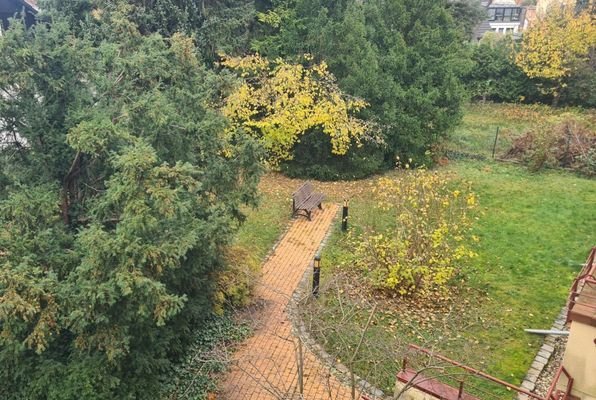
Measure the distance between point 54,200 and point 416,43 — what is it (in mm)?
16673

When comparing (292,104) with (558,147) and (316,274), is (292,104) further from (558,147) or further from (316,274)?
(558,147)

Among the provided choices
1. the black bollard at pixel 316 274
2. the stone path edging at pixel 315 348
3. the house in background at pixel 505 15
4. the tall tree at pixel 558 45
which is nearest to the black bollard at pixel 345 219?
the stone path edging at pixel 315 348

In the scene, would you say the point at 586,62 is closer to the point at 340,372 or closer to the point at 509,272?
the point at 509,272

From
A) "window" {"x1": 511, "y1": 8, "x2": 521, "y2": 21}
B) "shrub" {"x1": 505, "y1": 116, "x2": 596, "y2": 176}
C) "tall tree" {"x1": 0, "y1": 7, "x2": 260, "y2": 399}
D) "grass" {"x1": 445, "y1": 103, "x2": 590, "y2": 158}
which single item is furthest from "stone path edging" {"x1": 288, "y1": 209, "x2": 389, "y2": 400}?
"window" {"x1": 511, "y1": 8, "x2": 521, "y2": 21}

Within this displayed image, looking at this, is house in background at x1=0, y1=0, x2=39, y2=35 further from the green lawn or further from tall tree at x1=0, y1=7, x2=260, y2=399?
the green lawn

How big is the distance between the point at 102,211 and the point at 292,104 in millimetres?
10717

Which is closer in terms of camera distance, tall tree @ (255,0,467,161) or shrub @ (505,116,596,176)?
tall tree @ (255,0,467,161)

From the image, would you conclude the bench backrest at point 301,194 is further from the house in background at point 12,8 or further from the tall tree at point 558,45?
the tall tree at point 558,45

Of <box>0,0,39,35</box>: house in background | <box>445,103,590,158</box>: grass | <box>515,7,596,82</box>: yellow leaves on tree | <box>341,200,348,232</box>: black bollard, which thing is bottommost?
<box>341,200,348,232</box>: black bollard

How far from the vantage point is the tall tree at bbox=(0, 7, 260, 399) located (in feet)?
24.9

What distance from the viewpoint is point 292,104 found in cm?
1827

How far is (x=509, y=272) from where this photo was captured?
45.1ft

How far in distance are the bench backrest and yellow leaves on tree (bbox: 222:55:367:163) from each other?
2.07m

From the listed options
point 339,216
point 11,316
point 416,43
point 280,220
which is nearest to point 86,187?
point 11,316
